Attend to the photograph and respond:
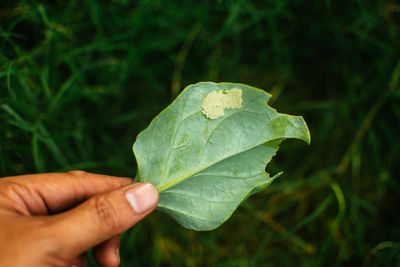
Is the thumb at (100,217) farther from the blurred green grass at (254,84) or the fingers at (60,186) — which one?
the blurred green grass at (254,84)

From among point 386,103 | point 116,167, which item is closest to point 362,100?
point 386,103

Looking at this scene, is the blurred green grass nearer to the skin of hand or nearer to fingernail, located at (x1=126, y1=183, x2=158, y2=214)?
the skin of hand

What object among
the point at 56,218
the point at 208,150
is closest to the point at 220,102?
the point at 208,150

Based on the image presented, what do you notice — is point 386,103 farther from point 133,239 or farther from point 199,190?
point 133,239

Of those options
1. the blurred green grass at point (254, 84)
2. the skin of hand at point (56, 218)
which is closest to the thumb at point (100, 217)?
the skin of hand at point (56, 218)

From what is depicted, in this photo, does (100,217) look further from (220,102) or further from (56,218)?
(220,102)
